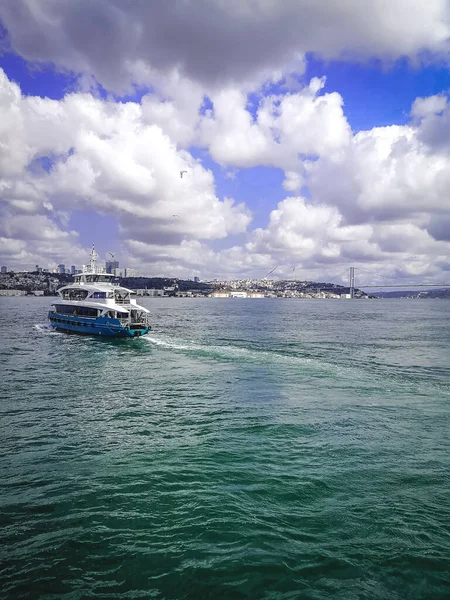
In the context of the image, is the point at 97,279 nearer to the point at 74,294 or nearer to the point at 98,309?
the point at 74,294

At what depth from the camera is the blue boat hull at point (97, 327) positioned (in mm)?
49656

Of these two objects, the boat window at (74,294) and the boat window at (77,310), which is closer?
the boat window at (77,310)

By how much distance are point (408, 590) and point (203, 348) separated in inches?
1389

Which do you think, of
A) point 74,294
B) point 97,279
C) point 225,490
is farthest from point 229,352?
point 74,294

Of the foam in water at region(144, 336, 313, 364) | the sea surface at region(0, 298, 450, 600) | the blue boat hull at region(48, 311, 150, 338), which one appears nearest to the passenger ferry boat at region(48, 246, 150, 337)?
the blue boat hull at region(48, 311, 150, 338)

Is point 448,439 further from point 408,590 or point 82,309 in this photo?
point 82,309

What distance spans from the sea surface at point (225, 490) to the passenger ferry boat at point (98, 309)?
23416 mm

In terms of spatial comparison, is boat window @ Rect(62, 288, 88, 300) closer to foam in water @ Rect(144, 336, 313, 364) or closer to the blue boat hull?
the blue boat hull

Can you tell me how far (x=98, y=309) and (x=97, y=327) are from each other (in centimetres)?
244

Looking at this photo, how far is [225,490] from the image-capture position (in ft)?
39.8

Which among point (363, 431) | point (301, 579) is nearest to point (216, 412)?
point (363, 431)

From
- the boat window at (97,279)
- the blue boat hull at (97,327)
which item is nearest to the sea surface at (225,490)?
the blue boat hull at (97,327)

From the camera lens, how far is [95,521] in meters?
10.4

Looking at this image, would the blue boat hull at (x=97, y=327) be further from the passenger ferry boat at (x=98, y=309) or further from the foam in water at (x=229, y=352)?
the foam in water at (x=229, y=352)
